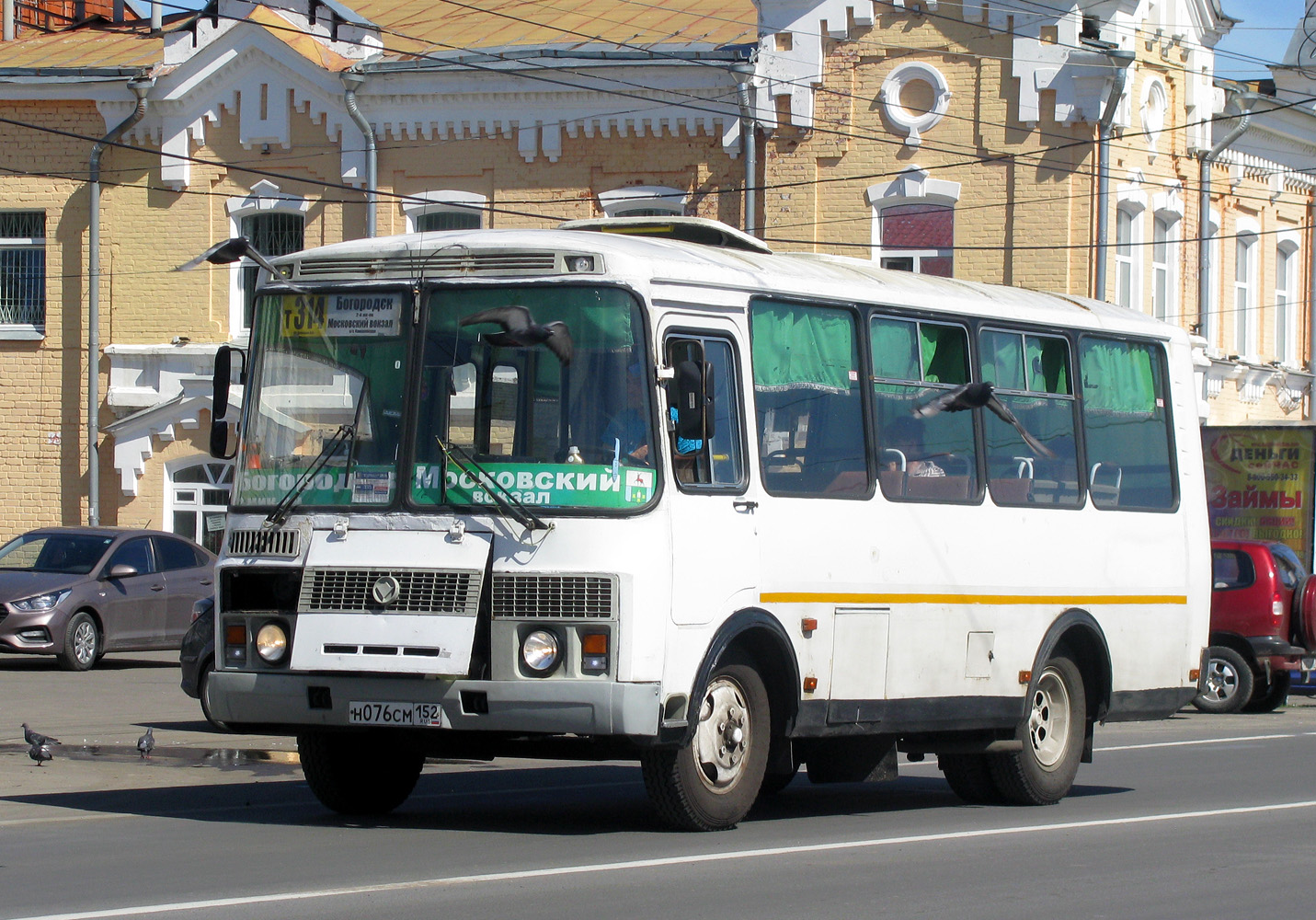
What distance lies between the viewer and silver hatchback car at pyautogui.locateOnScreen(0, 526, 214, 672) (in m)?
21.7

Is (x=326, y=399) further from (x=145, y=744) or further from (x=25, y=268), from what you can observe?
(x=25, y=268)

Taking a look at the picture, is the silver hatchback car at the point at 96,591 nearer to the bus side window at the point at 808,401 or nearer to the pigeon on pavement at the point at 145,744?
the pigeon on pavement at the point at 145,744

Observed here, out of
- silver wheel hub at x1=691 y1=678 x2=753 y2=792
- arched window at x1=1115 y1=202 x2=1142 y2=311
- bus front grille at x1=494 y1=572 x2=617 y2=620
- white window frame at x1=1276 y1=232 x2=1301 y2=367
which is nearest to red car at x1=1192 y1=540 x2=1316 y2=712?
arched window at x1=1115 y1=202 x2=1142 y2=311

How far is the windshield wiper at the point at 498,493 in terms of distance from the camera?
30.6 feet

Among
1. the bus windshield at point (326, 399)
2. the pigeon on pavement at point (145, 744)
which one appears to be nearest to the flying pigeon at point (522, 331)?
the bus windshield at point (326, 399)

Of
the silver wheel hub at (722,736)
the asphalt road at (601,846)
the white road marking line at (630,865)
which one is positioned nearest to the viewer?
the white road marking line at (630,865)

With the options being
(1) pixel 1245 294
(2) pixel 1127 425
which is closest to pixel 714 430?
(2) pixel 1127 425

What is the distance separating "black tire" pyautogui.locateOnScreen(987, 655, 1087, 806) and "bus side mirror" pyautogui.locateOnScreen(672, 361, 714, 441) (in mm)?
3533

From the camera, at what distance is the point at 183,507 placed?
3006cm

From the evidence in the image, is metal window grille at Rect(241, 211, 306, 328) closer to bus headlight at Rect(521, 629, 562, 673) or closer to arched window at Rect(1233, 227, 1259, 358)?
arched window at Rect(1233, 227, 1259, 358)

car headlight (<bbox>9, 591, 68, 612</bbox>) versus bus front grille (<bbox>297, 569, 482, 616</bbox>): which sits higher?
bus front grille (<bbox>297, 569, 482, 616</bbox>)

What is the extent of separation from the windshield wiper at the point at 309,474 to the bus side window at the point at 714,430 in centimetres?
161

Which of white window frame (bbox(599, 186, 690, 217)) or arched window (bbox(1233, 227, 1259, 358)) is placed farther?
arched window (bbox(1233, 227, 1259, 358))

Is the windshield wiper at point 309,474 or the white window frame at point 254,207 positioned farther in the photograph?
the white window frame at point 254,207
